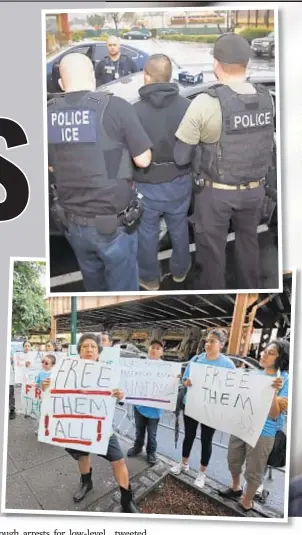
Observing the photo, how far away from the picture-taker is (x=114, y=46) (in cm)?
125

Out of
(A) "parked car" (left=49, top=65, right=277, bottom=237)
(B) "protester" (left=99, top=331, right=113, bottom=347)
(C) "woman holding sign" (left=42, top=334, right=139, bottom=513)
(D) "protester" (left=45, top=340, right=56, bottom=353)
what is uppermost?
(A) "parked car" (left=49, top=65, right=277, bottom=237)

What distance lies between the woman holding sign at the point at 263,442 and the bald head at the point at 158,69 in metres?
0.80

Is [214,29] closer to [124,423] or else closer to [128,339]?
[128,339]

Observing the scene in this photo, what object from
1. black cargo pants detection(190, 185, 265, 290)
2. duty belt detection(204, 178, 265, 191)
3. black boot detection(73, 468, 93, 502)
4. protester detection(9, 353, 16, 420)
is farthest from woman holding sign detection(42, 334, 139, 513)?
duty belt detection(204, 178, 265, 191)

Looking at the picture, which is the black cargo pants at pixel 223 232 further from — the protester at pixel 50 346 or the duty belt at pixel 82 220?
the protester at pixel 50 346

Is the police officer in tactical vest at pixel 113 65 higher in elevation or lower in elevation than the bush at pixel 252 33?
lower

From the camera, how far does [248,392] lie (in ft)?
4.27

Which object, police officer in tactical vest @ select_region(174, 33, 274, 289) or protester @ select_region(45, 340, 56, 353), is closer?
police officer in tactical vest @ select_region(174, 33, 274, 289)

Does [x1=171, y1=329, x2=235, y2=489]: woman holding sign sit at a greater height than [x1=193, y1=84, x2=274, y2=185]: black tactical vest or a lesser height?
lesser

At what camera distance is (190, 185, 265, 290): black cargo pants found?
4.27ft

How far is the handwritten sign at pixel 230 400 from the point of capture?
4.25 ft

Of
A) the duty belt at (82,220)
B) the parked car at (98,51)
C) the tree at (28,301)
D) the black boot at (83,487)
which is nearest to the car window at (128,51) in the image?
the parked car at (98,51)

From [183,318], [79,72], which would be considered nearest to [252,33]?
[79,72]

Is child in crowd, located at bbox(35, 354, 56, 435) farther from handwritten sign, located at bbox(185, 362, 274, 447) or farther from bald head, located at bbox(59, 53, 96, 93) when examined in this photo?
bald head, located at bbox(59, 53, 96, 93)
